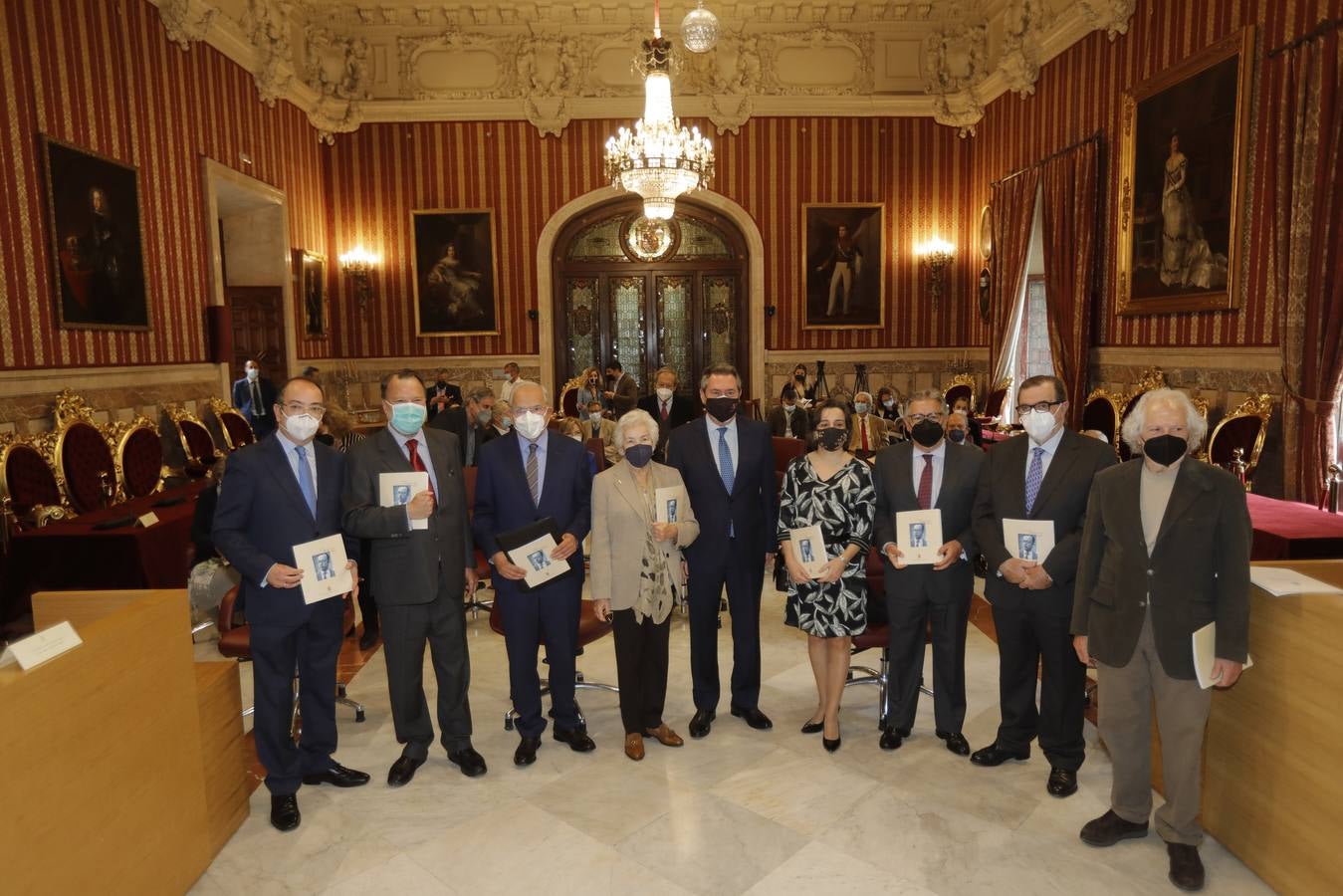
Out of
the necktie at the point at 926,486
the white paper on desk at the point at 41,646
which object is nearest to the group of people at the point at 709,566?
the necktie at the point at 926,486

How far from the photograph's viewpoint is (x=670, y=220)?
1482 cm

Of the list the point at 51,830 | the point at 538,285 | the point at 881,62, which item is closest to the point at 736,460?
the point at 51,830

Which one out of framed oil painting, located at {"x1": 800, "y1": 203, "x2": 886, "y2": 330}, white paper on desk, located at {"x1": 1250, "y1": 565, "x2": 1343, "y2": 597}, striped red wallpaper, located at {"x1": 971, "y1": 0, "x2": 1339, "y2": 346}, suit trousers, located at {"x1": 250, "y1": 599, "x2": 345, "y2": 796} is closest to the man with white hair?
white paper on desk, located at {"x1": 1250, "y1": 565, "x2": 1343, "y2": 597}

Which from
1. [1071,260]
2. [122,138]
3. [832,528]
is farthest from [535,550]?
[1071,260]

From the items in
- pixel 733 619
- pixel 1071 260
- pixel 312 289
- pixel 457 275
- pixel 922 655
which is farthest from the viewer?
pixel 457 275

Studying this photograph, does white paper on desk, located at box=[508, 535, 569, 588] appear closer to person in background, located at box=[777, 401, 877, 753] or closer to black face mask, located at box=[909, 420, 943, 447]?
person in background, located at box=[777, 401, 877, 753]

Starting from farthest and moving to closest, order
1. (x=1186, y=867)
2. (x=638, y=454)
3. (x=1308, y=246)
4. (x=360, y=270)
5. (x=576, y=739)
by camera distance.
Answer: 1. (x=360, y=270)
2. (x=1308, y=246)
3. (x=576, y=739)
4. (x=638, y=454)
5. (x=1186, y=867)

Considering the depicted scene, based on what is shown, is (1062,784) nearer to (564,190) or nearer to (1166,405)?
(1166,405)

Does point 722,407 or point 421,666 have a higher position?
point 722,407

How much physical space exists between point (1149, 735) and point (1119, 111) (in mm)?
8848

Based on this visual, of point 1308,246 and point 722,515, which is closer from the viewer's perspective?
point 722,515

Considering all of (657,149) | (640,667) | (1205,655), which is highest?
(657,149)

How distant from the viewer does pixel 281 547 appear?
3.66m

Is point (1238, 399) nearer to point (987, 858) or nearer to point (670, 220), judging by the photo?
point (987, 858)
